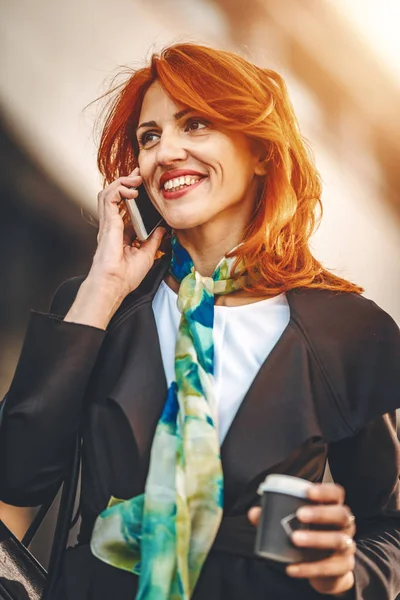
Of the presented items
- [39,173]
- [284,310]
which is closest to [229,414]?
[284,310]

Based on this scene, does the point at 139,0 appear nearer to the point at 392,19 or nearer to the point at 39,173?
the point at 39,173

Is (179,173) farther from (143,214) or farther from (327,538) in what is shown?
(327,538)

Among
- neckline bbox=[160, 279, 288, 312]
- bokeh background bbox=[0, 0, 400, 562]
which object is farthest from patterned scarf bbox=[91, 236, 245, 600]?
bokeh background bbox=[0, 0, 400, 562]

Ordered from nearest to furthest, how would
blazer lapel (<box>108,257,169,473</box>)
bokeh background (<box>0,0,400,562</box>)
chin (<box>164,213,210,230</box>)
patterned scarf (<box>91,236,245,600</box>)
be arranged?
patterned scarf (<box>91,236,245,600</box>) < blazer lapel (<box>108,257,169,473</box>) < chin (<box>164,213,210,230</box>) < bokeh background (<box>0,0,400,562</box>)

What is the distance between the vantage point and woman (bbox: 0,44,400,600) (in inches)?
42.6

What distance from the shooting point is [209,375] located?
3.89ft

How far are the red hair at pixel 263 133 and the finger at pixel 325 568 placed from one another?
56 cm

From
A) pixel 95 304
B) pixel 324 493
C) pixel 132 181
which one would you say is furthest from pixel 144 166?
pixel 324 493

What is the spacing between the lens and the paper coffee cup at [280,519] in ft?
2.70

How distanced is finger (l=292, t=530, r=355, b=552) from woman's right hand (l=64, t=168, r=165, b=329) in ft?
1.89

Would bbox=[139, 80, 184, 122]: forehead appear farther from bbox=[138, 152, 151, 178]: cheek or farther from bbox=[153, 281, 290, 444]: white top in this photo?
bbox=[153, 281, 290, 444]: white top

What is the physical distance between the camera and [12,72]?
1.80 m

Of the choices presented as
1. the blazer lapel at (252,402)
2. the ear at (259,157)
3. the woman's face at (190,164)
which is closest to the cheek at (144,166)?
the woman's face at (190,164)

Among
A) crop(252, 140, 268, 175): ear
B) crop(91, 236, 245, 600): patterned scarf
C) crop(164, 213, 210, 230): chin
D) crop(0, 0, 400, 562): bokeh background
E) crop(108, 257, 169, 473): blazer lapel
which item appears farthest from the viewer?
crop(0, 0, 400, 562): bokeh background
